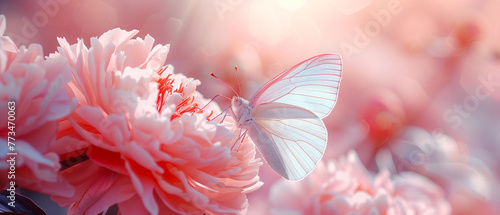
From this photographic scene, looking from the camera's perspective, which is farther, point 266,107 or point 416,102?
point 416,102

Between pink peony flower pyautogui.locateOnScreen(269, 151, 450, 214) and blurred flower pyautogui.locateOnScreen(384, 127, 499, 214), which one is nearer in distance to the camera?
pink peony flower pyautogui.locateOnScreen(269, 151, 450, 214)

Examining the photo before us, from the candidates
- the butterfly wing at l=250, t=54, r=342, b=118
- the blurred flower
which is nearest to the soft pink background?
the blurred flower

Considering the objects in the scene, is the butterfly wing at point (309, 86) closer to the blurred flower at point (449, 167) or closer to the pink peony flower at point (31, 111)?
the pink peony flower at point (31, 111)

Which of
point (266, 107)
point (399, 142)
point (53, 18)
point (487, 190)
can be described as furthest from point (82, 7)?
point (487, 190)

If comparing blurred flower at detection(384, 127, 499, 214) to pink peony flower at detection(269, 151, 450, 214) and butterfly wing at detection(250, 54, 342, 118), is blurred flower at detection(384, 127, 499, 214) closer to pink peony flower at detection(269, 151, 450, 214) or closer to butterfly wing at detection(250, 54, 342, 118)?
pink peony flower at detection(269, 151, 450, 214)

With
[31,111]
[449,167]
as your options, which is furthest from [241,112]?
[449,167]

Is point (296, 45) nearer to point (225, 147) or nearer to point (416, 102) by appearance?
point (416, 102)
